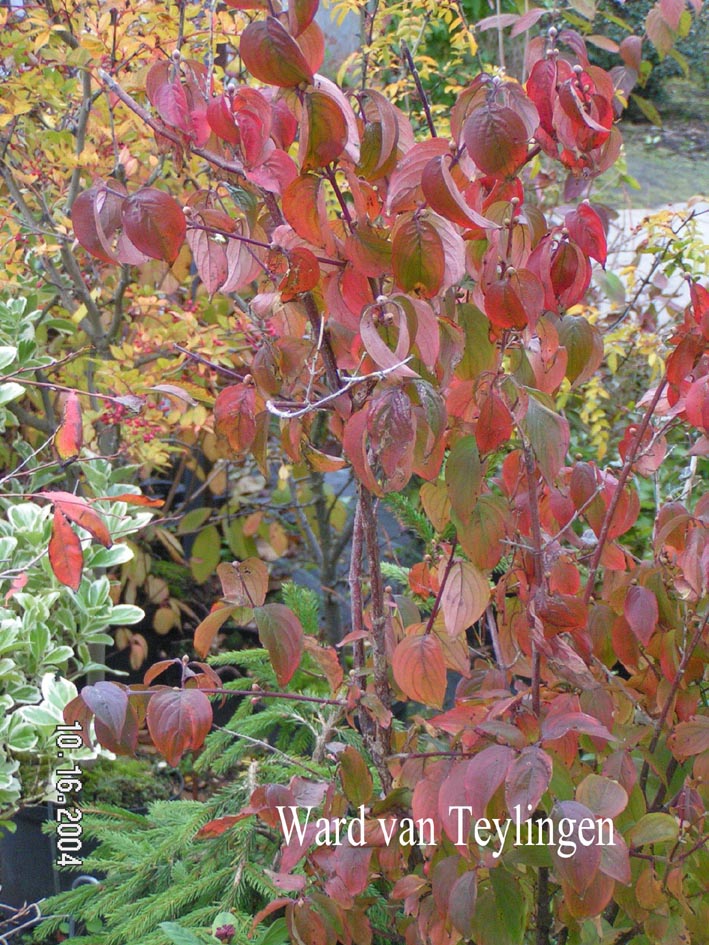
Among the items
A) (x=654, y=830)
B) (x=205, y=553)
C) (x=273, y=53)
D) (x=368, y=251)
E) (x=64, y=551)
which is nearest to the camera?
(x=273, y=53)

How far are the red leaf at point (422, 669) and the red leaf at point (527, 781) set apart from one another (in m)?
0.16

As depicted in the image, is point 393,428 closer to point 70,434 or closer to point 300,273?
point 300,273

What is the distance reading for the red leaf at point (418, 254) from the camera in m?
0.71

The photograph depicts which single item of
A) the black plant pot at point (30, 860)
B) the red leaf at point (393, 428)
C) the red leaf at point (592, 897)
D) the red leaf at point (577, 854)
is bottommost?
the black plant pot at point (30, 860)

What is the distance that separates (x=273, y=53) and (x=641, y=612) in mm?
660

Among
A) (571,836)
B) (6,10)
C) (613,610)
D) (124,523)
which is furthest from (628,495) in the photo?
(6,10)

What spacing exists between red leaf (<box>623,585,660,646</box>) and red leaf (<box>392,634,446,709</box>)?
0.21 metres

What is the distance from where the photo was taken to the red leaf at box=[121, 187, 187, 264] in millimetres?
736

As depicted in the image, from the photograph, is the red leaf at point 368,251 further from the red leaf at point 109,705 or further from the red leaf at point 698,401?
the red leaf at point 109,705

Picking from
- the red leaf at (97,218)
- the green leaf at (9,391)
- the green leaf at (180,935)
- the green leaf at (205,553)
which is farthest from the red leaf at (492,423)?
the green leaf at (205,553)

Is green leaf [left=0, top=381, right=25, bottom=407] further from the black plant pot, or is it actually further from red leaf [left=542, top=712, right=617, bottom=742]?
red leaf [left=542, top=712, right=617, bottom=742]

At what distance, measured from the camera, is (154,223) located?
74 centimetres

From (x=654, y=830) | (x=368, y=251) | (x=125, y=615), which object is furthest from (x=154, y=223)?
(x=125, y=615)

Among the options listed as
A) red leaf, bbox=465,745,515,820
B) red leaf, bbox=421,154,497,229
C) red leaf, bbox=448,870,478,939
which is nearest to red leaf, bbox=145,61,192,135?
red leaf, bbox=421,154,497,229
